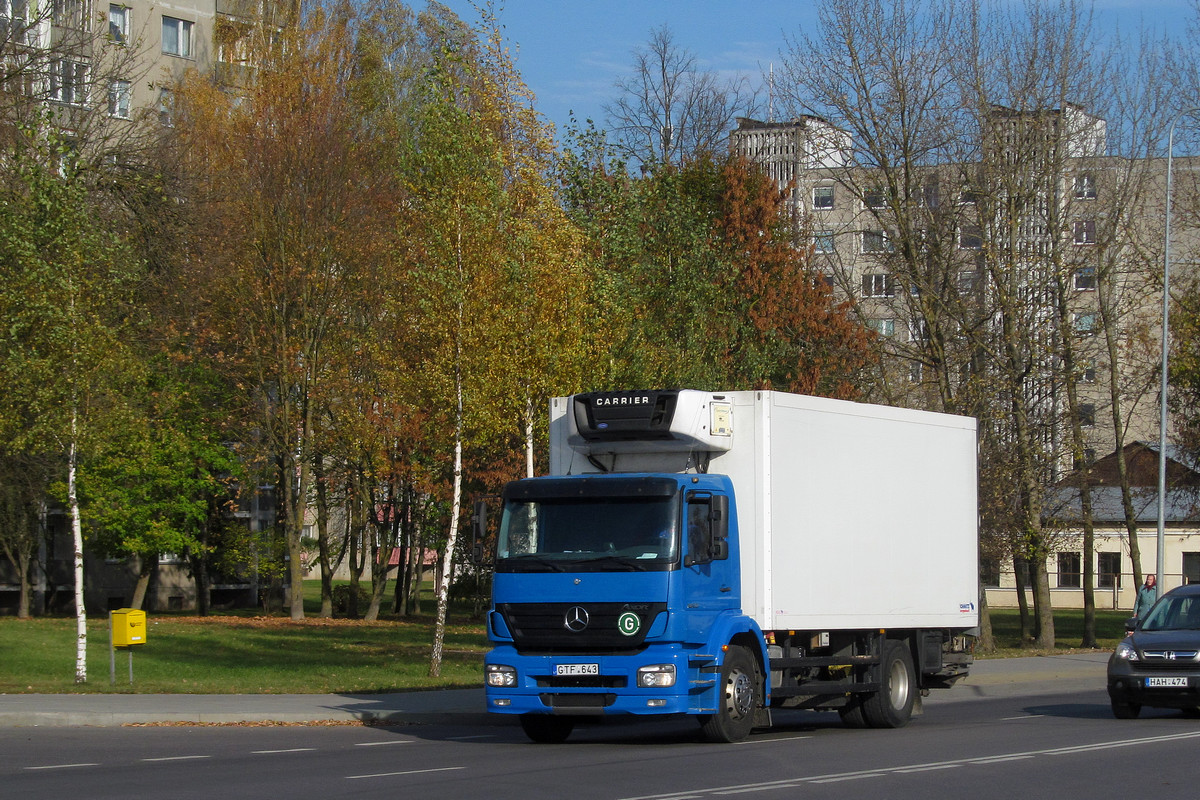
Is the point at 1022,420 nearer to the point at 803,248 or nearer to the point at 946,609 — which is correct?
the point at 803,248

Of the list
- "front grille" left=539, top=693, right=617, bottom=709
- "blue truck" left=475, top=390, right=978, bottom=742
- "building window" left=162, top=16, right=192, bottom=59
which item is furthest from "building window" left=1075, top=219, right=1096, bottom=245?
"building window" left=162, top=16, right=192, bottom=59

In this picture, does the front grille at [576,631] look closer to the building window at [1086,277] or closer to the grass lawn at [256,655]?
the grass lawn at [256,655]

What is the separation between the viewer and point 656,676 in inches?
543

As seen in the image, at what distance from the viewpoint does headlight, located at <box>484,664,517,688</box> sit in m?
14.4

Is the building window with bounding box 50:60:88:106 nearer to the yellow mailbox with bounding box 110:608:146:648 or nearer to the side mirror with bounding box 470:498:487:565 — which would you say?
the yellow mailbox with bounding box 110:608:146:648

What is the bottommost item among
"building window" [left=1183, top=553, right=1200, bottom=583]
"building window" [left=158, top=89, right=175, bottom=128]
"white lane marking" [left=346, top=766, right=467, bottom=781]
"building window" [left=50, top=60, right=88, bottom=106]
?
"building window" [left=1183, top=553, right=1200, bottom=583]

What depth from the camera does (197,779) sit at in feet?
39.9

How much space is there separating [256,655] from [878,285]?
59.9ft

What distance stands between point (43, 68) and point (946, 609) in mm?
23387

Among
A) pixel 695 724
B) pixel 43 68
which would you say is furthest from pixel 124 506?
pixel 695 724

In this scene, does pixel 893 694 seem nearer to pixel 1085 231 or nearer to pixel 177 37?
pixel 1085 231

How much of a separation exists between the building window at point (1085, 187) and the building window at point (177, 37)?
40757 millimetres

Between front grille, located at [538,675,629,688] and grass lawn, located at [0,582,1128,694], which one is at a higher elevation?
front grille, located at [538,675,629,688]

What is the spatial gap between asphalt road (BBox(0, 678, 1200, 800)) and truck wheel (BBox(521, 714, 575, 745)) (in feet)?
0.74
